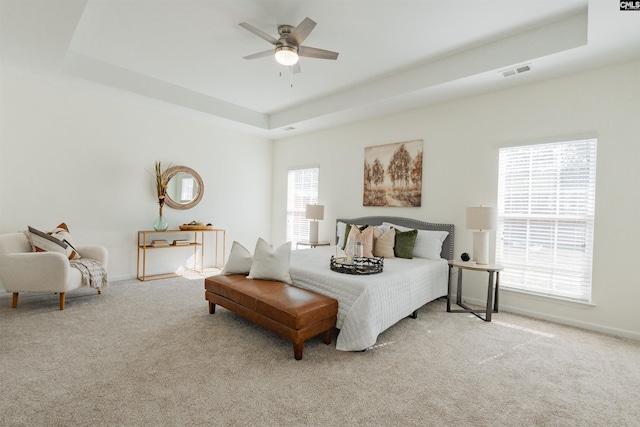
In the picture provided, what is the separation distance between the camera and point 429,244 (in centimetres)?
421

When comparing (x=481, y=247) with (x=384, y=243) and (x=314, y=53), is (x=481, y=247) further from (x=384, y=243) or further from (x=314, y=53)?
(x=314, y=53)

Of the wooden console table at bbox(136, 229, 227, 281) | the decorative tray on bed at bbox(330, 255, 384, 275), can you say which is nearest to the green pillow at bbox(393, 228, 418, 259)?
the decorative tray on bed at bbox(330, 255, 384, 275)

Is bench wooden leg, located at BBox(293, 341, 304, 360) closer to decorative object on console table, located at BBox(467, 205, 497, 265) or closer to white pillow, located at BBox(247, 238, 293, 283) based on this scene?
white pillow, located at BBox(247, 238, 293, 283)

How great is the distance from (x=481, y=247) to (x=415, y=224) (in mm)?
1103

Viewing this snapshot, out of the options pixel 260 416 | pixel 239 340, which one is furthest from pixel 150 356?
pixel 260 416

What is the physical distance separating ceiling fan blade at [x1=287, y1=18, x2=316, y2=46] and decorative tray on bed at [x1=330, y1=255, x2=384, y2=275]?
217 centimetres

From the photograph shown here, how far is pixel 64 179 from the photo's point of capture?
172 inches

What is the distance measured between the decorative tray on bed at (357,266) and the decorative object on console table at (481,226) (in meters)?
1.26

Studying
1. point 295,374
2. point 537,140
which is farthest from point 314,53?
point 295,374

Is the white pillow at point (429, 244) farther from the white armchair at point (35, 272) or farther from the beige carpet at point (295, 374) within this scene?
the white armchair at point (35, 272)

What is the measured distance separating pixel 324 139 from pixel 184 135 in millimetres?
2524

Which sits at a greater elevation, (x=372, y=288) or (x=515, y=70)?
(x=515, y=70)

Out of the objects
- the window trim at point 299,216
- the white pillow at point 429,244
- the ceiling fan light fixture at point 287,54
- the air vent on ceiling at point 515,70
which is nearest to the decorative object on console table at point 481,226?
the white pillow at point 429,244

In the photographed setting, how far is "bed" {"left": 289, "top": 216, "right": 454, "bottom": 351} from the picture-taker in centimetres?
264
